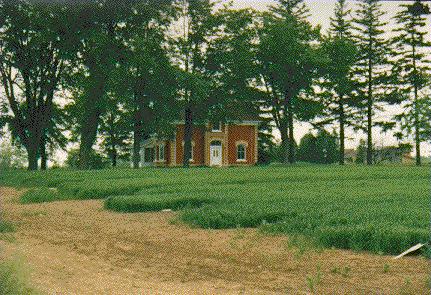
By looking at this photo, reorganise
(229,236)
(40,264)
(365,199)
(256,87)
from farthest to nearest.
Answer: (256,87), (365,199), (229,236), (40,264)

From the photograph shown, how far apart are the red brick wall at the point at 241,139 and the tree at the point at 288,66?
6.76 metres

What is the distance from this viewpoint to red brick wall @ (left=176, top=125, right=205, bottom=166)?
60125mm

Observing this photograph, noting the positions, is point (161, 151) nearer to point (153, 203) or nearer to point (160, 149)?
point (160, 149)

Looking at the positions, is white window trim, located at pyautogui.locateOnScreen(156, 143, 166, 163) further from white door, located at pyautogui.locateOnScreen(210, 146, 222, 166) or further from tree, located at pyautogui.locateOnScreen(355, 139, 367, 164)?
tree, located at pyautogui.locateOnScreen(355, 139, 367, 164)

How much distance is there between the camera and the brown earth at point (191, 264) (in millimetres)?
5801

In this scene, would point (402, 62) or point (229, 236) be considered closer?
point (229, 236)

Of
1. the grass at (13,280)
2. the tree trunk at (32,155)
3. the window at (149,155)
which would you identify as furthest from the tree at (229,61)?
the grass at (13,280)

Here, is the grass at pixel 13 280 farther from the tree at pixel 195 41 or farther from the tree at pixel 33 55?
the tree at pixel 195 41

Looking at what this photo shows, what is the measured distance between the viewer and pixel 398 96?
5959 cm

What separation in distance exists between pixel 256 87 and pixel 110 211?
4372cm

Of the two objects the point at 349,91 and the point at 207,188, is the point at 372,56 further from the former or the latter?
the point at 207,188

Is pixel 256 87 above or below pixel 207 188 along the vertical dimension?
above

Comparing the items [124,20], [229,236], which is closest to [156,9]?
[124,20]

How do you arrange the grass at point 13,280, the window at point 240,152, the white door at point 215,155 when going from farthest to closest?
the window at point 240,152
the white door at point 215,155
the grass at point 13,280
